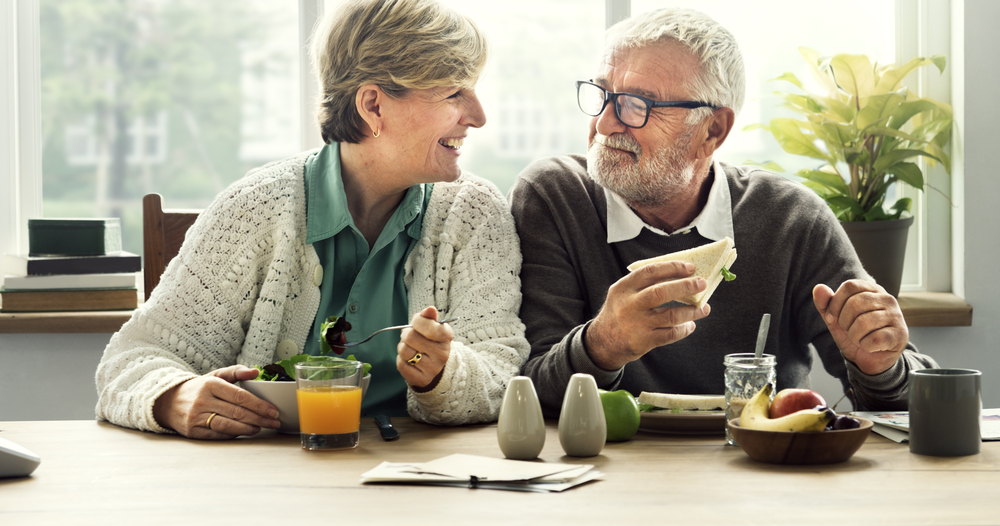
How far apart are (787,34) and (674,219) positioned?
1154mm

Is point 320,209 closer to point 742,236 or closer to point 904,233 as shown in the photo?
point 742,236

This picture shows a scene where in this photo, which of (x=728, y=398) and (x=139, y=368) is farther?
(x=139, y=368)

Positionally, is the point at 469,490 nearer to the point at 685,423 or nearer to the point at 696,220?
the point at 685,423

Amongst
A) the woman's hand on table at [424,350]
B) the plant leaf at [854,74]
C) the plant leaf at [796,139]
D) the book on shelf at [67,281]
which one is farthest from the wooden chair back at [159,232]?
the plant leaf at [854,74]

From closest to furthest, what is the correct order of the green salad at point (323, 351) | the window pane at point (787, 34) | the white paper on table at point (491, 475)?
the white paper on table at point (491, 475) → the green salad at point (323, 351) → the window pane at point (787, 34)

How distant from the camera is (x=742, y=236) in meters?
1.89

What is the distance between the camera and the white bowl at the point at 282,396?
137 cm

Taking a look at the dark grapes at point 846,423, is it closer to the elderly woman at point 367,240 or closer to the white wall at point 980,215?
the elderly woman at point 367,240

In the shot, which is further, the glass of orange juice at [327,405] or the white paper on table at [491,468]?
the glass of orange juice at [327,405]

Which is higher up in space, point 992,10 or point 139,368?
point 992,10

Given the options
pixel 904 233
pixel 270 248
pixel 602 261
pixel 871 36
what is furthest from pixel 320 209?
pixel 871 36

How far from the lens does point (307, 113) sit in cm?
273

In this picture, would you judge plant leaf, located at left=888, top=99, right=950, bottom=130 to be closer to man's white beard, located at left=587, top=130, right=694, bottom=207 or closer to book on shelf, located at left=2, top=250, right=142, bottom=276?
man's white beard, located at left=587, top=130, right=694, bottom=207

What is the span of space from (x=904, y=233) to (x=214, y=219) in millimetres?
1955
